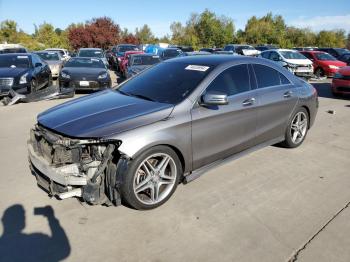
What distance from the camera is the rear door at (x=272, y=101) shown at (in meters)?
4.92

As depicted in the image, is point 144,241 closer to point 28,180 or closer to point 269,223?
point 269,223

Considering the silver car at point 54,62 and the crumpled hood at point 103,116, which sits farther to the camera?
the silver car at point 54,62

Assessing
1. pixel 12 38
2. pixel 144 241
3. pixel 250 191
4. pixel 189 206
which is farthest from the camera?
pixel 12 38

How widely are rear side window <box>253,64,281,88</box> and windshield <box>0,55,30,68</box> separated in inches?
362

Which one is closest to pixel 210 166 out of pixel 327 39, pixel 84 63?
pixel 84 63

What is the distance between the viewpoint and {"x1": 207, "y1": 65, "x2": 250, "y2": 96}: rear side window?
4.32m

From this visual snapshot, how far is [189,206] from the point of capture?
3814mm

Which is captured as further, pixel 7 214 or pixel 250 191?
pixel 250 191

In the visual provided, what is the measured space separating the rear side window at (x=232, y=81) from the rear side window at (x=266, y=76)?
0.85 ft

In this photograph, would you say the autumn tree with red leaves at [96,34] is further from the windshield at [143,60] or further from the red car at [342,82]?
the red car at [342,82]

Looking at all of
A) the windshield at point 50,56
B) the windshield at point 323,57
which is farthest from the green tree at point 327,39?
the windshield at point 50,56

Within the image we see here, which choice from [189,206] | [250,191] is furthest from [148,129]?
[250,191]

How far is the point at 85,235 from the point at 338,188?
321 cm

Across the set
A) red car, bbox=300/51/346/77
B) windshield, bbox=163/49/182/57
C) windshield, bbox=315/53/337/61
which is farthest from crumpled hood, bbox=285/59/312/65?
windshield, bbox=163/49/182/57
